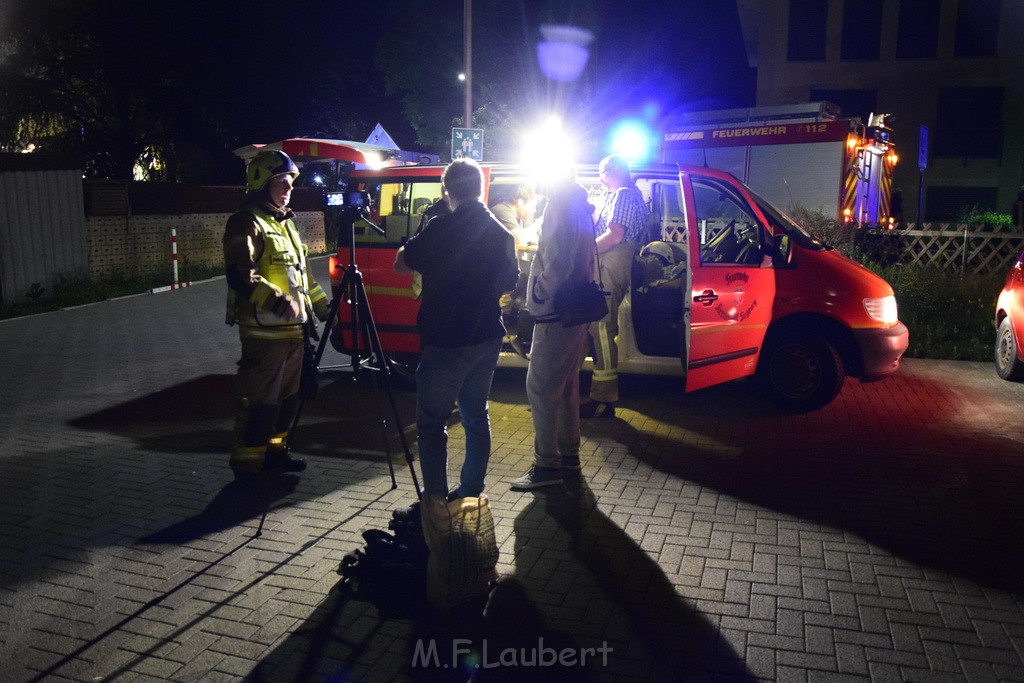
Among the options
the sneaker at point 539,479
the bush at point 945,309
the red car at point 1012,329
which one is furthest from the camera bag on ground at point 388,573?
the bush at point 945,309

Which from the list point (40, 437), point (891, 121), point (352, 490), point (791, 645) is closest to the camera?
point (791, 645)

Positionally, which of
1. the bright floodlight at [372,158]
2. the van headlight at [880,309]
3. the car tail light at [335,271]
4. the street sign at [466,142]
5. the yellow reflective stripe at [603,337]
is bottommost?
the yellow reflective stripe at [603,337]

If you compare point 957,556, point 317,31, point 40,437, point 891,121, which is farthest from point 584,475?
point 317,31

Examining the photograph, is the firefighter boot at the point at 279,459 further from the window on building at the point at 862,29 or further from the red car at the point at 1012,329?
the window on building at the point at 862,29

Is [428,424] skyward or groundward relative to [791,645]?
skyward

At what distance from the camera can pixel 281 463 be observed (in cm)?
614

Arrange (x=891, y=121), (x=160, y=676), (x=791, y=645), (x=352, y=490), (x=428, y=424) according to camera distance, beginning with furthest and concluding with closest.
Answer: (x=891, y=121), (x=352, y=490), (x=428, y=424), (x=791, y=645), (x=160, y=676)

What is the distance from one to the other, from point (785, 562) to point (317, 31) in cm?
2940

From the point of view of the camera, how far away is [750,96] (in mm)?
44750

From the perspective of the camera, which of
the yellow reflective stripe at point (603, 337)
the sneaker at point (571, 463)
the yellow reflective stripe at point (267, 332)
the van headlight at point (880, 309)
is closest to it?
the yellow reflective stripe at point (267, 332)

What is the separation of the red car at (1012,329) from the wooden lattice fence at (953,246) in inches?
232

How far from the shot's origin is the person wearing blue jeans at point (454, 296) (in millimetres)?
4402

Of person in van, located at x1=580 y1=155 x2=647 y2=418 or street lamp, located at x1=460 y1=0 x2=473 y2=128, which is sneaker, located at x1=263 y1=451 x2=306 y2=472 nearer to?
person in van, located at x1=580 y1=155 x2=647 y2=418

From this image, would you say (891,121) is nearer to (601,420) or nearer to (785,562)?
(601,420)
